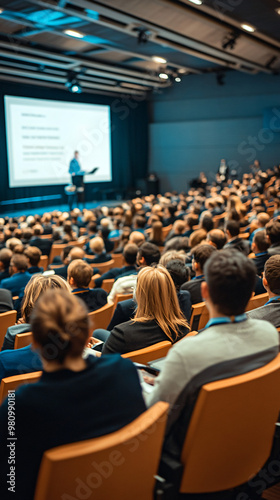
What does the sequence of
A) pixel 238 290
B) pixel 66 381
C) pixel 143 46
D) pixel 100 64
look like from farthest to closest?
pixel 100 64
pixel 143 46
pixel 238 290
pixel 66 381

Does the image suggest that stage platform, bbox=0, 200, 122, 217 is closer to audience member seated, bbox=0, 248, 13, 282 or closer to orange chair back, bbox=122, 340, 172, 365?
audience member seated, bbox=0, 248, 13, 282

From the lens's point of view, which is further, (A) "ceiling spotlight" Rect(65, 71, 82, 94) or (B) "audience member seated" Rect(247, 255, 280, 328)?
(A) "ceiling spotlight" Rect(65, 71, 82, 94)

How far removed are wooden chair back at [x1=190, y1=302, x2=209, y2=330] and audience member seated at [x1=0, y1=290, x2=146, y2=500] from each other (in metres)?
1.61

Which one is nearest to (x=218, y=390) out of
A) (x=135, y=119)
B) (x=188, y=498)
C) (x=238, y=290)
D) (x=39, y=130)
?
(x=238, y=290)

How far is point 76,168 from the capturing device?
13.3m

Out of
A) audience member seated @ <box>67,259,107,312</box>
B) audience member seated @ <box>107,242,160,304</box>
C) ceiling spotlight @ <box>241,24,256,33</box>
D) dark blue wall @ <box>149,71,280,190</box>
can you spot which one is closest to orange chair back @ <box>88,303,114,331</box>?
audience member seated @ <box>67,259,107,312</box>

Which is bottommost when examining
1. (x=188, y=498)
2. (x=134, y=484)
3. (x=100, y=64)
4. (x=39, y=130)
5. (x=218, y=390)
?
(x=188, y=498)

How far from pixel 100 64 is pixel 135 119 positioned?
6454mm

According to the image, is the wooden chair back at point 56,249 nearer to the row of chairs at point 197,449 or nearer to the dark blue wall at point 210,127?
the row of chairs at point 197,449

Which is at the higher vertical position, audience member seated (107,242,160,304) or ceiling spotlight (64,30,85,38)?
ceiling spotlight (64,30,85,38)

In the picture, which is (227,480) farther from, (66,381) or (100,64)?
(100,64)

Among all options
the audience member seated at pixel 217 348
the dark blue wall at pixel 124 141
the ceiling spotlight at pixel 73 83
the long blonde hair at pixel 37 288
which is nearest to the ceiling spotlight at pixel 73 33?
the ceiling spotlight at pixel 73 83

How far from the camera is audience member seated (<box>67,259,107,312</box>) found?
331 cm

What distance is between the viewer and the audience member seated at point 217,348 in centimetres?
143
